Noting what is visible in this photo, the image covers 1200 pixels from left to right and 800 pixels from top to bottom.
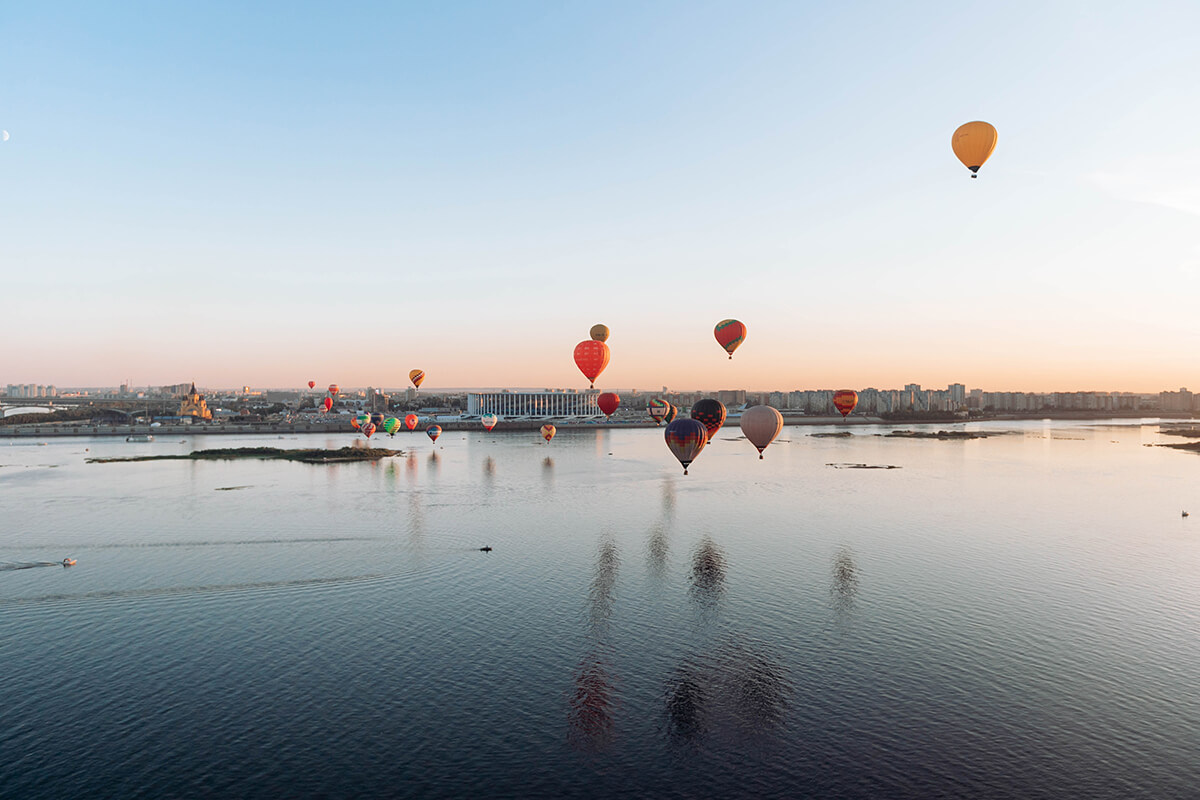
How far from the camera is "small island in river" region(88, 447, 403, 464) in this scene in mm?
98500

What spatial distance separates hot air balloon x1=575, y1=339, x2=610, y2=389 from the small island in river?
44816mm

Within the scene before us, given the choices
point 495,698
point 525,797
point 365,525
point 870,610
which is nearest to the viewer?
point 525,797

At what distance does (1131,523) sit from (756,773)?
170ft

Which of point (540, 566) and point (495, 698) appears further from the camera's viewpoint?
point (540, 566)

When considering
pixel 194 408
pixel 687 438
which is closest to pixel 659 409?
pixel 687 438

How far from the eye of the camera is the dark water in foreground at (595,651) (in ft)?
66.7

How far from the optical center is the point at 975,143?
1649 inches

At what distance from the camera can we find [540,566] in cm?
4134

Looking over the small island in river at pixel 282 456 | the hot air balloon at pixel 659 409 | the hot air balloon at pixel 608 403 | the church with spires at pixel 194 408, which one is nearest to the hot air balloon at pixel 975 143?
the hot air balloon at pixel 608 403

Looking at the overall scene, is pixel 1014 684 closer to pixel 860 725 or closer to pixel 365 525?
pixel 860 725

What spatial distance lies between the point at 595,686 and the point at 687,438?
30.7m

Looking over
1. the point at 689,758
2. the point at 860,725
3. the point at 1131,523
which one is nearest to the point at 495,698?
the point at 689,758

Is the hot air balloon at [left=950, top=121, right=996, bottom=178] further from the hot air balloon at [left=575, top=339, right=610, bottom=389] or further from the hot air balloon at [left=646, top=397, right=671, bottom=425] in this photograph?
the hot air balloon at [left=646, top=397, right=671, bottom=425]

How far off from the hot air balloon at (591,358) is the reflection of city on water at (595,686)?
33.1 meters
